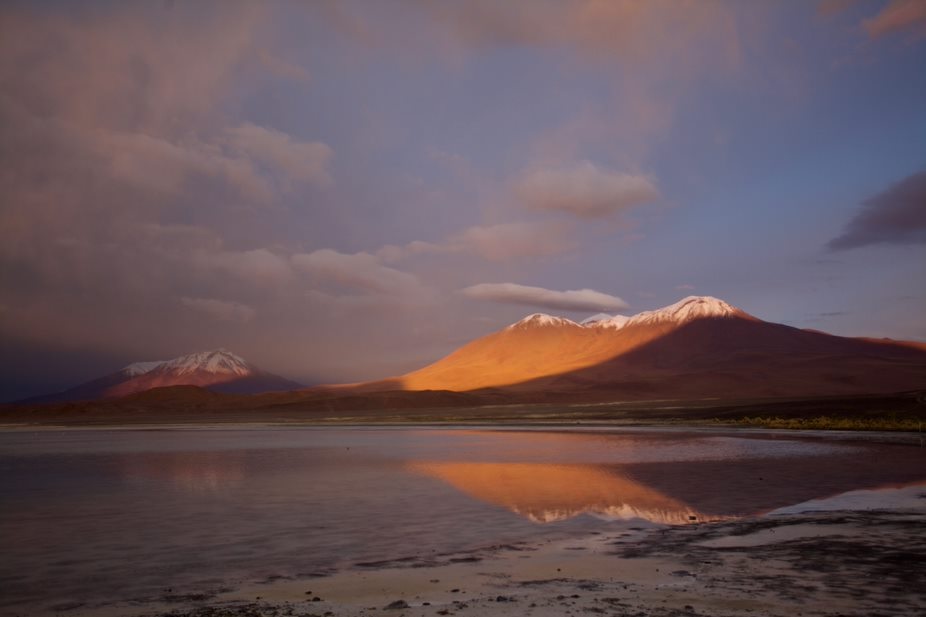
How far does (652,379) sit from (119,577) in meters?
150

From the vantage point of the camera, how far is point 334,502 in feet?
57.8

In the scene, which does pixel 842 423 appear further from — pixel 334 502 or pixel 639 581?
pixel 639 581

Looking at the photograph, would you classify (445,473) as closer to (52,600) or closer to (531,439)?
(52,600)

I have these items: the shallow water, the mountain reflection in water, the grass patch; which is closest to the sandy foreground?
the shallow water

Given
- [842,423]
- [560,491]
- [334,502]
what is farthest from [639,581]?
[842,423]

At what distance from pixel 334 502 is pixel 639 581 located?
10307 mm

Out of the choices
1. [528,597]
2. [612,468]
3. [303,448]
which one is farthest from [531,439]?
[528,597]

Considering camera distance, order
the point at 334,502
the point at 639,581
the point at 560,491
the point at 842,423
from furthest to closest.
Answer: the point at 842,423, the point at 560,491, the point at 334,502, the point at 639,581

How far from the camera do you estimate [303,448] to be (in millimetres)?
→ 38719

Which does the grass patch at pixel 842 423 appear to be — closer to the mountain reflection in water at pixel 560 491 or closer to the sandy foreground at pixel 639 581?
the mountain reflection in water at pixel 560 491

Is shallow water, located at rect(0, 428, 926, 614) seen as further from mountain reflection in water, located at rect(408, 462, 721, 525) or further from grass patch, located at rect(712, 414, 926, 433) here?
grass patch, located at rect(712, 414, 926, 433)

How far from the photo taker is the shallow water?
1109cm

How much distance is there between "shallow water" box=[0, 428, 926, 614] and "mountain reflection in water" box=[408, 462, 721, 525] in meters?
0.07

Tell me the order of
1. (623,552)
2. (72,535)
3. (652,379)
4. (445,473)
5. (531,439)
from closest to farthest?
(623,552)
(72,535)
(445,473)
(531,439)
(652,379)
